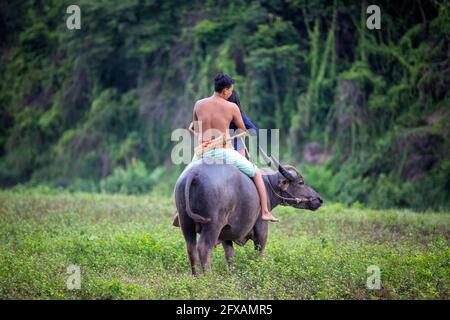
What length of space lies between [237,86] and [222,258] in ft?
38.2

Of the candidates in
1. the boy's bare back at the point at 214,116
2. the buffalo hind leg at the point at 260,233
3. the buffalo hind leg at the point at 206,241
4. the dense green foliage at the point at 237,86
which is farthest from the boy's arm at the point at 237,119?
the dense green foliage at the point at 237,86

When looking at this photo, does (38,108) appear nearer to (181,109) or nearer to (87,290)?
(181,109)

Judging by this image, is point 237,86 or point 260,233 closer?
point 260,233

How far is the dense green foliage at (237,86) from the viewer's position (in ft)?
59.2

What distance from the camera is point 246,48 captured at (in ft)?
70.9

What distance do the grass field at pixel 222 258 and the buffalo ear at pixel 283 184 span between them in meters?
0.82

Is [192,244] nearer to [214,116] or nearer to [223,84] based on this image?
[214,116]

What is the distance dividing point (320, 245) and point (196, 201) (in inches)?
124

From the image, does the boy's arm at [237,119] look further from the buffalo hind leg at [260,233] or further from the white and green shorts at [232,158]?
the buffalo hind leg at [260,233]

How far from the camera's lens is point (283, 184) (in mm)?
10531

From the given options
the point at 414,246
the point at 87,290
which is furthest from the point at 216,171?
the point at 414,246

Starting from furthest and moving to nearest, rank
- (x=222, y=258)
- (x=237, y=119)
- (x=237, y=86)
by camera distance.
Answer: (x=237, y=86), (x=222, y=258), (x=237, y=119)

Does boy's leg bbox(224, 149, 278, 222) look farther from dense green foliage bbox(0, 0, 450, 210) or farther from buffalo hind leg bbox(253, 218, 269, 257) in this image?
dense green foliage bbox(0, 0, 450, 210)

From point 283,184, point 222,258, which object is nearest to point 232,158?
point 283,184
